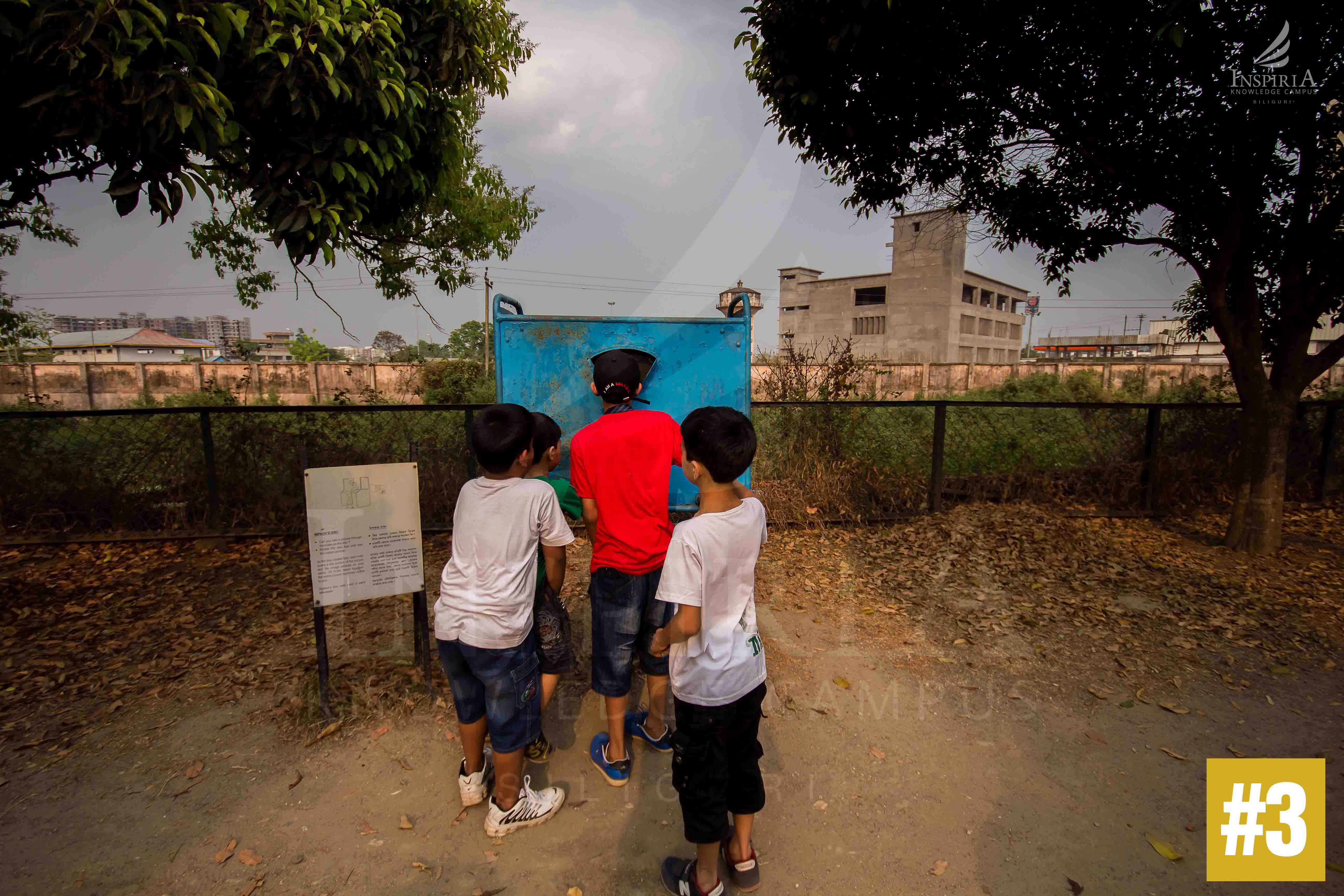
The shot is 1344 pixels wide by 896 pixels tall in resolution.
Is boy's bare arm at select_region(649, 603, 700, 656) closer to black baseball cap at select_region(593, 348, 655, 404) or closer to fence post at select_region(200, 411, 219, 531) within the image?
black baseball cap at select_region(593, 348, 655, 404)

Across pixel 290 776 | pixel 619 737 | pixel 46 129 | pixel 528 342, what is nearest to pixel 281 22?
pixel 46 129

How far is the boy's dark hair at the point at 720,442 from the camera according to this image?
2.01 m

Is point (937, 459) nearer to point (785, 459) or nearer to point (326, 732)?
point (785, 459)

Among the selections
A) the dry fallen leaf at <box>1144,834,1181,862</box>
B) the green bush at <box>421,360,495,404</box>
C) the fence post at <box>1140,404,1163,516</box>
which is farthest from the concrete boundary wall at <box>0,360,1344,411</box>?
the dry fallen leaf at <box>1144,834,1181,862</box>

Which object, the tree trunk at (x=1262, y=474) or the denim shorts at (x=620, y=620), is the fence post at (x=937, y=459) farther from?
the denim shorts at (x=620, y=620)

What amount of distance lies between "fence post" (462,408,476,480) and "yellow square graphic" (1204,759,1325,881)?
4.98m

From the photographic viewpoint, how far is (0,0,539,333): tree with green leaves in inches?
104

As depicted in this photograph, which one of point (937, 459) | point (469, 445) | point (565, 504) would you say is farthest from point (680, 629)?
point (937, 459)

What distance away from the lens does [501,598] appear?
231cm

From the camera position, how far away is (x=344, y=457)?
6391mm

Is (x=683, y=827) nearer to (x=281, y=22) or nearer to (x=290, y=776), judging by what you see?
(x=290, y=776)

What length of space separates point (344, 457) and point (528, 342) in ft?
12.3

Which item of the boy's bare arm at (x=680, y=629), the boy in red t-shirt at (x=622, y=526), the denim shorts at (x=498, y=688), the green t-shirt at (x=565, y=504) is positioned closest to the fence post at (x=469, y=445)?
the green t-shirt at (x=565, y=504)

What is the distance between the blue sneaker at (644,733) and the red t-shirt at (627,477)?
33.9 inches
